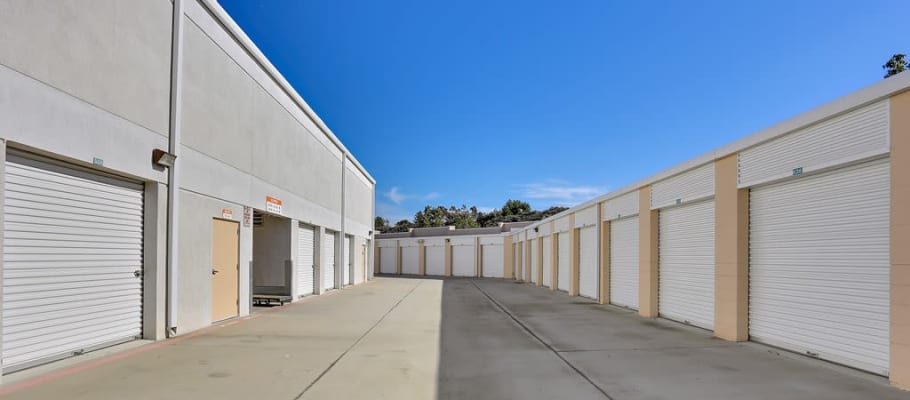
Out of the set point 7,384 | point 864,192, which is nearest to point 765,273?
point 864,192

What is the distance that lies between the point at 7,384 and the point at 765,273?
1082 cm

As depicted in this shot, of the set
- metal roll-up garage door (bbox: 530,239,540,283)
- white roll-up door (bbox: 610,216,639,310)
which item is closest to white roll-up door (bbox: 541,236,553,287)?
metal roll-up garage door (bbox: 530,239,540,283)

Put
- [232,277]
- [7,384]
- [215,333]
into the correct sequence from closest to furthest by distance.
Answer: [7,384] → [215,333] → [232,277]

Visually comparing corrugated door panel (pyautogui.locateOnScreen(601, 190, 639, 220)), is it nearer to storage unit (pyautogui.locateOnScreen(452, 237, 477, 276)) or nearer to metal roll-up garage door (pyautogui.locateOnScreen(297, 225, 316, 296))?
metal roll-up garage door (pyautogui.locateOnScreen(297, 225, 316, 296))

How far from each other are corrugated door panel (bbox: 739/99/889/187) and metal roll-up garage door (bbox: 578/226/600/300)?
902cm

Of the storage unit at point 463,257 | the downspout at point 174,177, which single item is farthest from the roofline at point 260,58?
the storage unit at point 463,257

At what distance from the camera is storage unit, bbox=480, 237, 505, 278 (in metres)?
39.8

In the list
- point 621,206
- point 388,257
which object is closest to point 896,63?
point 621,206

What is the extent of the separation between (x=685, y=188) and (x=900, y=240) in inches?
219

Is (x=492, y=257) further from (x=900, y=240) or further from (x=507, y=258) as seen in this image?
(x=900, y=240)

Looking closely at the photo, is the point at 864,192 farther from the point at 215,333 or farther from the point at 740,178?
the point at 215,333

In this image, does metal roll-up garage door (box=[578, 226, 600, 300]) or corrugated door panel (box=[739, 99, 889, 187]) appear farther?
metal roll-up garage door (box=[578, 226, 600, 300])

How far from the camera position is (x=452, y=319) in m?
12.7

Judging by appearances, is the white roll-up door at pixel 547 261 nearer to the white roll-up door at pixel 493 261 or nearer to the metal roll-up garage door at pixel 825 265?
the white roll-up door at pixel 493 261
